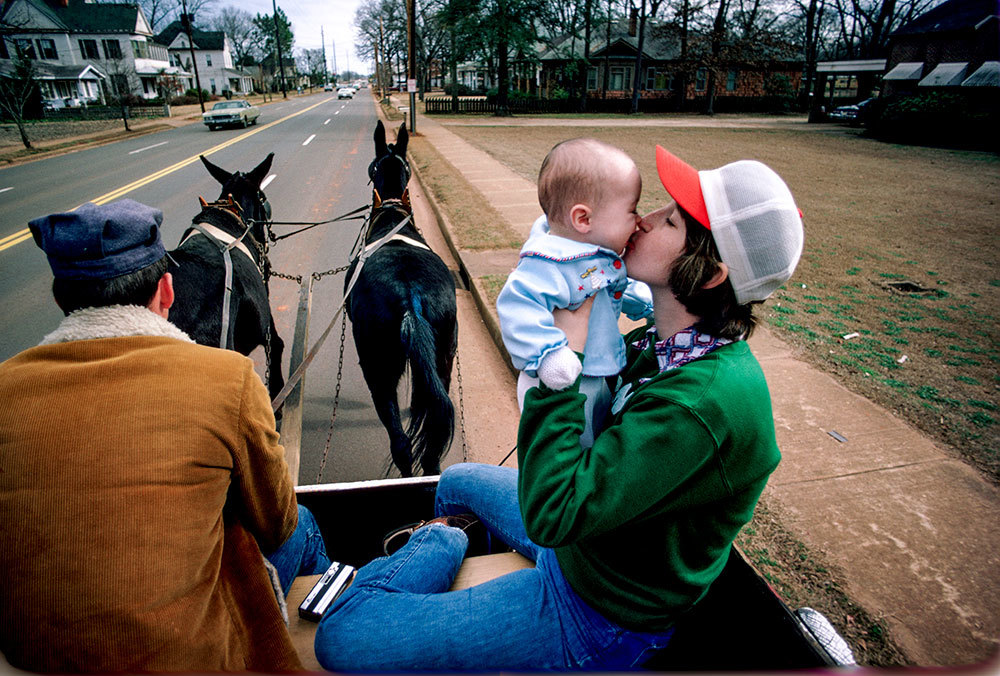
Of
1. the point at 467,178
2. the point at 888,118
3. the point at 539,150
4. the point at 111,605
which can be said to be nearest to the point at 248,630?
the point at 111,605

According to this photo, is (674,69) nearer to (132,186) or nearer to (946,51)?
(946,51)

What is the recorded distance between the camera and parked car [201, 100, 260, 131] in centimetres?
2414

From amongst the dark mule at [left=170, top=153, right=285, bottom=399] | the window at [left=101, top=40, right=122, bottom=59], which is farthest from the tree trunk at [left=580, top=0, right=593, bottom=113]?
the window at [left=101, top=40, right=122, bottom=59]

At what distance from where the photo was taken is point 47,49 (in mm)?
50000

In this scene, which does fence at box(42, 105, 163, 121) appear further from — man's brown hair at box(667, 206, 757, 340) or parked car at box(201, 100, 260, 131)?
man's brown hair at box(667, 206, 757, 340)

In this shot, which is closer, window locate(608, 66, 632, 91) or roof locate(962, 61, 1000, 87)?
roof locate(962, 61, 1000, 87)

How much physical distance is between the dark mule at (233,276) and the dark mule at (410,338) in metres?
0.77

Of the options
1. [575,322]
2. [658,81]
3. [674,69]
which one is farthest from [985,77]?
[575,322]

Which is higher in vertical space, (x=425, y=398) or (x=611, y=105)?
(x=611, y=105)

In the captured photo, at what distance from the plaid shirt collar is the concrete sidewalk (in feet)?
4.94

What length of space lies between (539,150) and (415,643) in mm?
18889

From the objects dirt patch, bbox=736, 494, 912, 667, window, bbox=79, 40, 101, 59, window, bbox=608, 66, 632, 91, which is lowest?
dirt patch, bbox=736, 494, 912, 667

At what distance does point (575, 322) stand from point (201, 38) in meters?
96.3

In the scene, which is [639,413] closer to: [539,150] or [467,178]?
[467,178]
